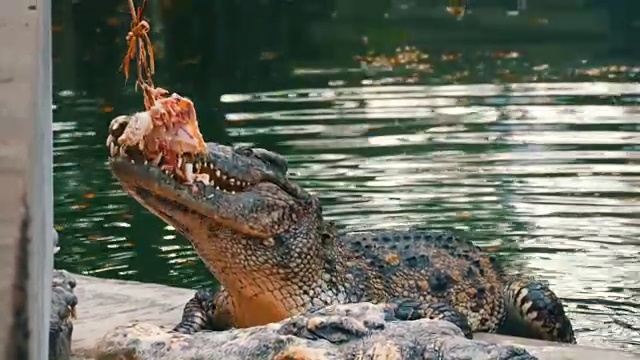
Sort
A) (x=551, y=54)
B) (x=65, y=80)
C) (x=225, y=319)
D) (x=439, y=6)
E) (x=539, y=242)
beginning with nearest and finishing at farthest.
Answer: (x=225, y=319)
(x=539, y=242)
(x=65, y=80)
(x=551, y=54)
(x=439, y=6)

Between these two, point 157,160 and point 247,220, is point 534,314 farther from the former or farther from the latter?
point 157,160

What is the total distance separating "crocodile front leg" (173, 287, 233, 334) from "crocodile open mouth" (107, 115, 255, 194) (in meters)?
0.70

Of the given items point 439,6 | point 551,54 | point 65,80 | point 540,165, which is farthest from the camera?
point 439,6

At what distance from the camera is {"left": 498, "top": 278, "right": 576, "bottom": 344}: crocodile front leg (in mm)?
6824

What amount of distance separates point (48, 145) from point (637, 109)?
12.9 meters

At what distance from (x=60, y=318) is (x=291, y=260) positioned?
142cm

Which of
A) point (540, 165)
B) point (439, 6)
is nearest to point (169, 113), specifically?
point (540, 165)

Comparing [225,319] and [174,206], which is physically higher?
[174,206]

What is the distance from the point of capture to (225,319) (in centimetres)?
655

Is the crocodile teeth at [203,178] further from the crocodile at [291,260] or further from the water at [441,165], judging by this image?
the water at [441,165]

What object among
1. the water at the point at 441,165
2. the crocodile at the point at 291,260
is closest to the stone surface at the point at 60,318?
the crocodile at the point at 291,260

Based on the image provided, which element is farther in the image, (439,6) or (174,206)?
(439,6)

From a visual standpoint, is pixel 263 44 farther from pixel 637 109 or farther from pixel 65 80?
pixel 637 109

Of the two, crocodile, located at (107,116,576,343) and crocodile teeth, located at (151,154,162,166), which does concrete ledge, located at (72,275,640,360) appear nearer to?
crocodile, located at (107,116,576,343)
